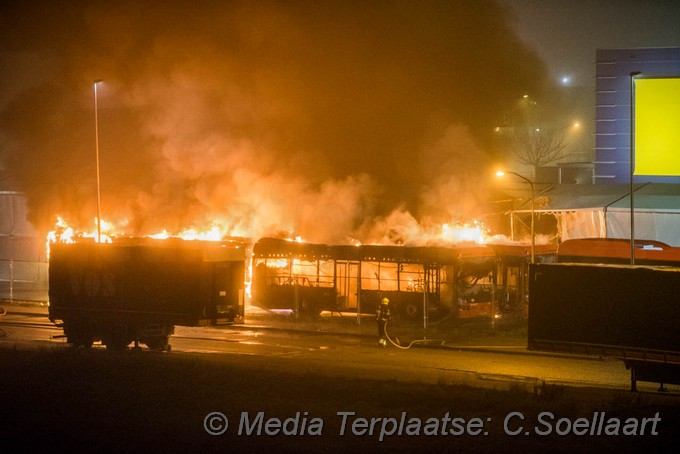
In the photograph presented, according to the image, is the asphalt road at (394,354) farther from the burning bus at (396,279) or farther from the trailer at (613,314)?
the burning bus at (396,279)

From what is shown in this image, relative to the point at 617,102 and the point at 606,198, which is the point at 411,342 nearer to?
the point at 606,198

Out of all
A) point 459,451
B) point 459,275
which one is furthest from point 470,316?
point 459,451

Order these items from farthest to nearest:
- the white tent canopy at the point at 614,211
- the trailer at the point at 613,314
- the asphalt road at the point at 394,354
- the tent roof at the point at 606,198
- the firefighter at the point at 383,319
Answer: the tent roof at the point at 606,198
the white tent canopy at the point at 614,211
the firefighter at the point at 383,319
the asphalt road at the point at 394,354
the trailer at the point at 613,314

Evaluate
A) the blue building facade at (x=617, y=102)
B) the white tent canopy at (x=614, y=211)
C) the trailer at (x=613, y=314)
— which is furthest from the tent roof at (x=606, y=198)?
the trailer at (x=613, y=314)

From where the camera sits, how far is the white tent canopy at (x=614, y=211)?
1361 inches

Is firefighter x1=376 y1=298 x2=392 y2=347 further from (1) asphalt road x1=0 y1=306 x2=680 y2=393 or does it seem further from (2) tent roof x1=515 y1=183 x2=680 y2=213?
(2) tent roof x1=515 y1=183 x2=680 y2=213

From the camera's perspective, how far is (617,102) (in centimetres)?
4091

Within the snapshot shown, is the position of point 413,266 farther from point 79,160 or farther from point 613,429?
point 79,160

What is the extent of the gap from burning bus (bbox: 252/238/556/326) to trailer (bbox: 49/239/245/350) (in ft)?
23.7

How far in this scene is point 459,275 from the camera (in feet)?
83.5

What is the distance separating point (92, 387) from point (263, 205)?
26.0 m

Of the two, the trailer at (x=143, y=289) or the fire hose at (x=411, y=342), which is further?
the fire hose at (x=411, y=342)

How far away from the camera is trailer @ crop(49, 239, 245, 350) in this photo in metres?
19.6

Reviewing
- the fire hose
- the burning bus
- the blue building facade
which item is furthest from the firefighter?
the blue building facade
